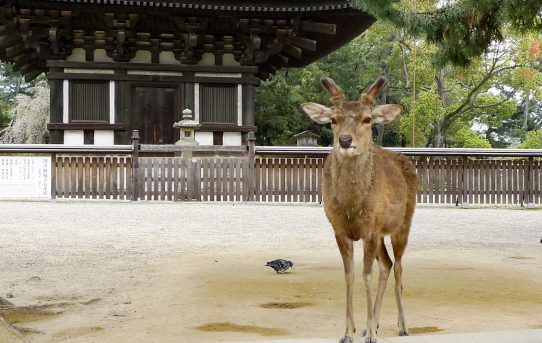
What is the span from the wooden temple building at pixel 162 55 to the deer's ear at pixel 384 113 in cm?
1377

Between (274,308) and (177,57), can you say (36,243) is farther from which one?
(177,57)

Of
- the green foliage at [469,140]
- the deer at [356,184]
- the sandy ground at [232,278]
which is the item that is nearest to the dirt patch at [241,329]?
the sandy ground at [232,278]

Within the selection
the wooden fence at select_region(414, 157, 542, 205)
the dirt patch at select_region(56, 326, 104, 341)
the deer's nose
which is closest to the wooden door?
the wooden fence at select_region(414, 157, 542, 205)

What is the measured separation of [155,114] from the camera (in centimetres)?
2003

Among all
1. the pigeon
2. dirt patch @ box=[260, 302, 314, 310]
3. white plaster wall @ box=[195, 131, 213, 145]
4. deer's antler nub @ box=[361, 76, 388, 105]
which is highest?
white plaster wall @ box=[195, 131, 213, 145]

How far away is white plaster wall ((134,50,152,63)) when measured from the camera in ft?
64.0

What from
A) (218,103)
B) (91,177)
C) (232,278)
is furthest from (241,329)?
(218,103)

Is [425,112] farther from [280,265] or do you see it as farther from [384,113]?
[384,113]

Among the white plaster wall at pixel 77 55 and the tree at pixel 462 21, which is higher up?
the white plaster wall at pixel 77 55

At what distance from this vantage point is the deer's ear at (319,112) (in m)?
3.95

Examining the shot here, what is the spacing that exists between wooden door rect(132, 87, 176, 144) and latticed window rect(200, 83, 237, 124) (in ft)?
3.23

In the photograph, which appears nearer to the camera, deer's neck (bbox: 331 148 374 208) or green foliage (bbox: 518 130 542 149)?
deer's neck (bbox: 331 148 374 208)

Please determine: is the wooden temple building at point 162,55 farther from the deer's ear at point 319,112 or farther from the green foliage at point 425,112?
the deer's ear at point 319,112

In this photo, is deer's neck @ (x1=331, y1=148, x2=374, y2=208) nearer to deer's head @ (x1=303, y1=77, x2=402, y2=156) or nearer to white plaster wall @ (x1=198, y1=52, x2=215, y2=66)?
deer's head @ (x1=303, y1=77, x2=402, y2=156)
